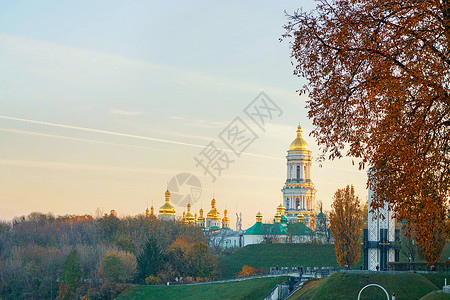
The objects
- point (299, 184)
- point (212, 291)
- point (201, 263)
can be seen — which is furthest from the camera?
point (299, 184)

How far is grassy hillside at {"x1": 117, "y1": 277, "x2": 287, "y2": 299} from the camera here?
52.4 meters

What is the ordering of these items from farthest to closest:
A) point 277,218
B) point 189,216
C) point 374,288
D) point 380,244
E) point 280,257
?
point 189,216 → point 277,218 → point 280,257 → point 380,244 → point 374,288

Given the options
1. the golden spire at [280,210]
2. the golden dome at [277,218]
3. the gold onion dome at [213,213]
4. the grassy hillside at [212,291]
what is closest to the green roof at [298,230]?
the golden dome at [277,218]

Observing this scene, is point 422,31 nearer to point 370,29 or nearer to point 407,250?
point 370,29

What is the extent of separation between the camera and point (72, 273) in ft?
222

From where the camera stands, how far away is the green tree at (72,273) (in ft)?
220

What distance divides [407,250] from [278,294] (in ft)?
66.9

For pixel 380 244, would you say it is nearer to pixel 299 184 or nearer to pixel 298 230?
pixel 298 230

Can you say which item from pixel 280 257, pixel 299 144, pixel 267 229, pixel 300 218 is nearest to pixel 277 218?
pixel 300 218

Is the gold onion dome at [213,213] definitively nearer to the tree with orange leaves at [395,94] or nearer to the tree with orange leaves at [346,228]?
the tree with orange leaves at [346,228]

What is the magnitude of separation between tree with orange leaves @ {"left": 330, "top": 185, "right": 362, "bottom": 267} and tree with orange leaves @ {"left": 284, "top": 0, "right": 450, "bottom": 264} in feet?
140

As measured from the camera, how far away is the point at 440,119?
561 inches

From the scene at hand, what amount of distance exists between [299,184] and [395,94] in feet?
399

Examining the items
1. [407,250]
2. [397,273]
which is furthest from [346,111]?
[407,250]
